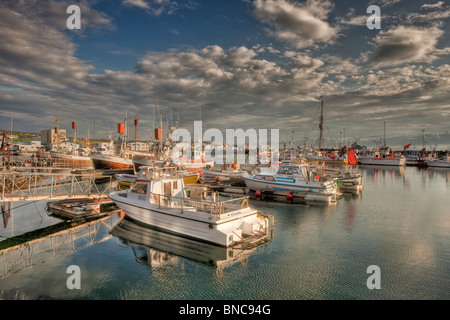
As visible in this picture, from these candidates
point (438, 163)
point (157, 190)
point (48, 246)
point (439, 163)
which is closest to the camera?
point (48, 246)

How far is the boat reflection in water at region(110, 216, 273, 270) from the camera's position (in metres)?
11.2

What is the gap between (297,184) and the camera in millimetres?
25734

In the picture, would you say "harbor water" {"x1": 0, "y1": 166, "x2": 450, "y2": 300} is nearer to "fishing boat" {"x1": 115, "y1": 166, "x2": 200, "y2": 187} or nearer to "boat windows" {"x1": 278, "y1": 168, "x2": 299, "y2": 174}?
"fishing boat" {"x1": 115, "y1": 166, "x2": 200, "y2": 187}

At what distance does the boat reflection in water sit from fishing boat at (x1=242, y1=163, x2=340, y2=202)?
1188 cm

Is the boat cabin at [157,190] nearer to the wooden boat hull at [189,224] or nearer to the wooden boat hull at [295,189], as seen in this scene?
the wooden boat hull at [189,224]

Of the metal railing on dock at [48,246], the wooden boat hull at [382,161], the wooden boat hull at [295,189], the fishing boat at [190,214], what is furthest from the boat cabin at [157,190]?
the wooden boat hull at [382,161]

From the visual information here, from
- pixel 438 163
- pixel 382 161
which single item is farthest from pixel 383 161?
pixel 438 163

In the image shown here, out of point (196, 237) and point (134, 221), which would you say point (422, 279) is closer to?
point (196, 237)

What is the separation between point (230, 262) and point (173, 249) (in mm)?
3132

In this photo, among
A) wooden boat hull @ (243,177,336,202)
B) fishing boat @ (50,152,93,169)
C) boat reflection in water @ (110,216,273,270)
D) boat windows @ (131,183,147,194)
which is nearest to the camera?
boat reflection in water @ (110,216,273,270)

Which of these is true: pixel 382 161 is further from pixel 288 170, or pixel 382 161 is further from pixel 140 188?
pixel 140 188

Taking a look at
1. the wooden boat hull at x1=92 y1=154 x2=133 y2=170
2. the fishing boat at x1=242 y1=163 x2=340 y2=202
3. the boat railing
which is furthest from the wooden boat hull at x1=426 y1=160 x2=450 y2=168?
the wooden boat hull at x1=92 y1=154 x2=133 y2=170
